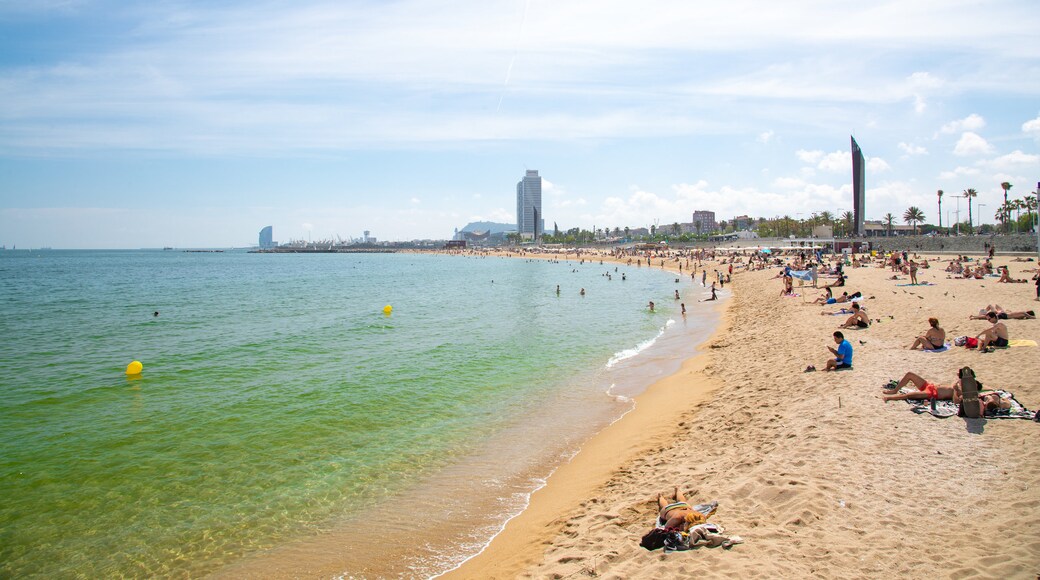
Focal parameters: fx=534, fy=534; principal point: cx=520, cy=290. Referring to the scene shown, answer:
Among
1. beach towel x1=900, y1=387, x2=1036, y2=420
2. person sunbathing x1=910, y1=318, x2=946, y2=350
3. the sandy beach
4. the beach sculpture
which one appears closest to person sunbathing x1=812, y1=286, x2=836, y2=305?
the sandy beach

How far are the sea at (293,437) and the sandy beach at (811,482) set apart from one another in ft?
3.61

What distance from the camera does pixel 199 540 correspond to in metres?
7.74

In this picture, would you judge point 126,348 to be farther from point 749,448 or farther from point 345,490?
point 749,448

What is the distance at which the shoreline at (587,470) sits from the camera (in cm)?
673

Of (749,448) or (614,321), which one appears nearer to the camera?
(749,448)

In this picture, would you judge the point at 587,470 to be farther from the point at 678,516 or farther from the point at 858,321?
the point at 858,321

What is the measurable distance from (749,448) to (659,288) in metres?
42.7

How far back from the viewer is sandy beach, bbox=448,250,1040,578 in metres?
5.09

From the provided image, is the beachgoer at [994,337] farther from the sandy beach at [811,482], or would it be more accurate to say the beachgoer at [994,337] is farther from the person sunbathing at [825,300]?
the person sunbathing at [825,300]

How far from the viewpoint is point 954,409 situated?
8.61 meters

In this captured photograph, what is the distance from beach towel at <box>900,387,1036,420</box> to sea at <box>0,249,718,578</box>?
233 inches

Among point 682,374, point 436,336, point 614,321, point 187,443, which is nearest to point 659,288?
point 614,321

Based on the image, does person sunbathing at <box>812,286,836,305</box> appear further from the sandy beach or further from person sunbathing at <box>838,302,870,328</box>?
the sandy beach

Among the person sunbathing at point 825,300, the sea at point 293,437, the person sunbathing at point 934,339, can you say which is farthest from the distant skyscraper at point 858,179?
the person sunbathing at point 934,339
